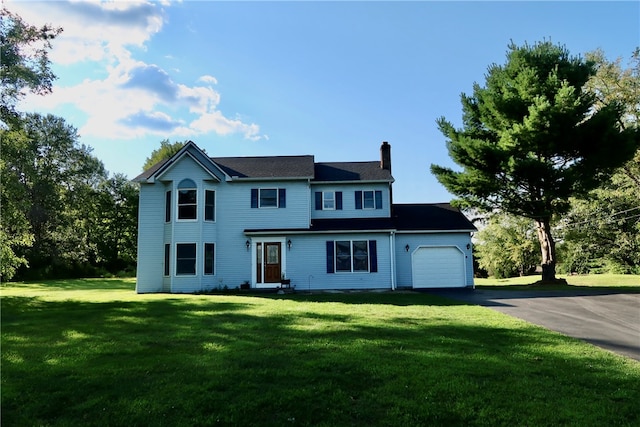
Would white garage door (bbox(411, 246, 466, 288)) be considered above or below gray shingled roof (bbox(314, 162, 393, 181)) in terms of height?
below

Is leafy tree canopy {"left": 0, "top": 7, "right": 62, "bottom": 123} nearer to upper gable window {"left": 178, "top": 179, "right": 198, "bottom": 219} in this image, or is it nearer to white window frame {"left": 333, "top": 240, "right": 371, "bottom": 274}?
upper gable window {"left": 178, "top": 179, "right": 198, "bottom": 219}

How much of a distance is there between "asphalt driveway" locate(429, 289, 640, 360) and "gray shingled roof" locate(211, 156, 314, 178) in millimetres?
11026

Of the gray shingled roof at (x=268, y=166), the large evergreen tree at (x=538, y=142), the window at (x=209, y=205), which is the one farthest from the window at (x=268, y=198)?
the large evergreen tree at (x=538, y=142)

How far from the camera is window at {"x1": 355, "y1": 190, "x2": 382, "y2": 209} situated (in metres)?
22.9

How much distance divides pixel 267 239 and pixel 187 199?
455cm

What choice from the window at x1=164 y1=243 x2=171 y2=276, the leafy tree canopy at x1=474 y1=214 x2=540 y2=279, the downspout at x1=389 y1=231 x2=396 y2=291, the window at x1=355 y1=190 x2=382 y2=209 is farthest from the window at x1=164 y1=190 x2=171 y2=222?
the leafy tree canopy at x1=474 y1=214 x2=540 y2=279

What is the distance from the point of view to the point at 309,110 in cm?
1870

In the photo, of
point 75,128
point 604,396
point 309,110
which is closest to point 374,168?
point 309,110

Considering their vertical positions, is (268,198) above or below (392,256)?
above

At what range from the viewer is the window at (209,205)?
21.2 m

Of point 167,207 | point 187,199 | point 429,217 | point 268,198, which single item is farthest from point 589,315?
point 167,207

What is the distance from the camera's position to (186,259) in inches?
813

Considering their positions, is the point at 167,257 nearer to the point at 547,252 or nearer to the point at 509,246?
the point at 547,252

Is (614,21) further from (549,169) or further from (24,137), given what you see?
(24,137)
